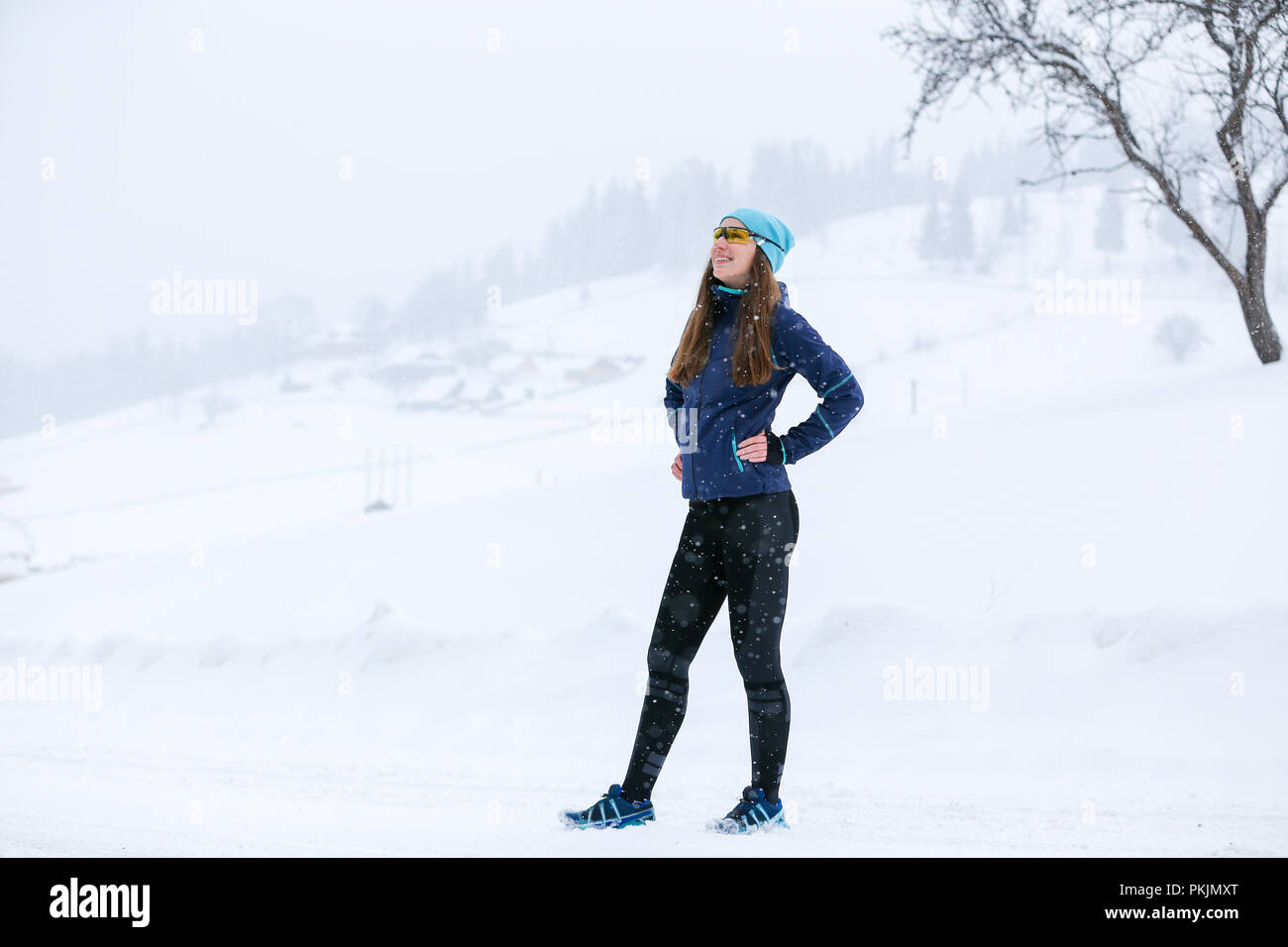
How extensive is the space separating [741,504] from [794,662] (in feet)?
8.85

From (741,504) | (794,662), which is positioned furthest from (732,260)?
(794,662)

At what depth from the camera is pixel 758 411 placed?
313 centimetres

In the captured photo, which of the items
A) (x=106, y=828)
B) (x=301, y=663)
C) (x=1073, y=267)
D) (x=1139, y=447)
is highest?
(x=1073, y=267)

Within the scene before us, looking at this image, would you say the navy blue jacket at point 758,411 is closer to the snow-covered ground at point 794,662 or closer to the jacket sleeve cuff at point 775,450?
the jacket sleeve cuff at point 775,450

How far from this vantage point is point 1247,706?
438 centimetres

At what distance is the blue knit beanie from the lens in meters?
3.26

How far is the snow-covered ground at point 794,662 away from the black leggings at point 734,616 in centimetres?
27

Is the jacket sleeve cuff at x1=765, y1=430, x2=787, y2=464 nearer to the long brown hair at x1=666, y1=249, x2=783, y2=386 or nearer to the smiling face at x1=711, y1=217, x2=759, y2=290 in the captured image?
the long brown hair at x1=666, y1=249, x2=783, y2=386

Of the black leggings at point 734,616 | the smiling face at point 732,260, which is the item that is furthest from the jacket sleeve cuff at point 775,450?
the smiling face at point 732,260

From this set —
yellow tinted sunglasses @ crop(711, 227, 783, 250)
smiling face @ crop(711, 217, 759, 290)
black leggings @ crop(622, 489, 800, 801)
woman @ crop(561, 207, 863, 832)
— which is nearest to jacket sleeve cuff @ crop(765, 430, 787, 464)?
woman @ crop(561, 207, 863, 832)

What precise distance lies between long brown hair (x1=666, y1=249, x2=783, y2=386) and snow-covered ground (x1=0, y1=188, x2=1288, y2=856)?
144 centimetres

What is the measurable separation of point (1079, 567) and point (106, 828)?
5585mm
